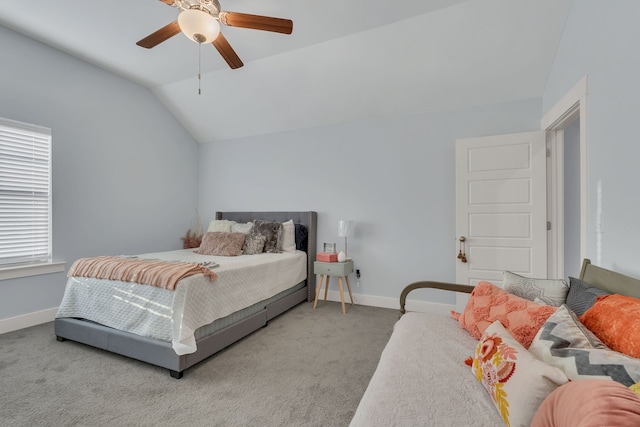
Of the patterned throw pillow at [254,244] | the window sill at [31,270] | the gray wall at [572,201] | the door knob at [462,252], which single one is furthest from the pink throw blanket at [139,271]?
the gray wall at [572,201]

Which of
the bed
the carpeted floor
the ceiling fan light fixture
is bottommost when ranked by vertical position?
the carpeted floor

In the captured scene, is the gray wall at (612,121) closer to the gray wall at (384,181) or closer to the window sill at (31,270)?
the gray wall at (384,181)

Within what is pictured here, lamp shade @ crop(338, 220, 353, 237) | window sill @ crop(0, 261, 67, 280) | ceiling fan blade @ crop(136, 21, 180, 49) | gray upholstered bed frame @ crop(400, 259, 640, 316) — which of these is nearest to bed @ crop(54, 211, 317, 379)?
window sill @ crop(0, 261, 67, 280)

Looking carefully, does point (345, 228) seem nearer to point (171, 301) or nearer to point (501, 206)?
point (501, 206)

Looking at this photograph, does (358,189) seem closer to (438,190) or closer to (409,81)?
(438,190)

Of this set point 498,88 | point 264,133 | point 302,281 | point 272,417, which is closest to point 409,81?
point 498,88

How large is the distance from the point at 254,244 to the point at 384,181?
1.88 metres

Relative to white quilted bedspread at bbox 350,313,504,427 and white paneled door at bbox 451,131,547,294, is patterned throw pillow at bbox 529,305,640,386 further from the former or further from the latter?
white paneled door at bbox 451,131,547,294

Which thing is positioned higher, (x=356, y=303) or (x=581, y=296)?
(x=581, y=296)

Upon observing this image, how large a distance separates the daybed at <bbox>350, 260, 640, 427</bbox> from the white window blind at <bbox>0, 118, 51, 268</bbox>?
384cm

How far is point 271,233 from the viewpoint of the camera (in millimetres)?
3773

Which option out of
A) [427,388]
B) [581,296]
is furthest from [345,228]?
[427,388]

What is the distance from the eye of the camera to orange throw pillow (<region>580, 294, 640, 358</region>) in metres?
0.94

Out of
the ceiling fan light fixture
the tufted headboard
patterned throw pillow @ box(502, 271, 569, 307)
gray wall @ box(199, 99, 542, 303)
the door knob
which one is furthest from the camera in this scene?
the tufted headboard
